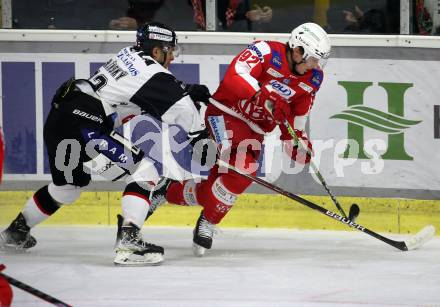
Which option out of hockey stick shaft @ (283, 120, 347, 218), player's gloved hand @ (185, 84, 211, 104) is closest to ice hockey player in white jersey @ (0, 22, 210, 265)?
player's gloved hand @ (185, 84, 211, 104)

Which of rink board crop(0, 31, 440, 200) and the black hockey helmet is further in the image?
rink board crop(0, 31, 440, 200)

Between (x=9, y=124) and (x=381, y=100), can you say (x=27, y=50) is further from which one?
(x=381, y=100)

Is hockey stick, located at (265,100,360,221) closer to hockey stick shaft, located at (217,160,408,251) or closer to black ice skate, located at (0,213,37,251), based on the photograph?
hockey stick shaft, located at (217,160,408,251)

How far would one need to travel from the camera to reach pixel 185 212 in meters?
6.36

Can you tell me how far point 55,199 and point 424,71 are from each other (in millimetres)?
2104

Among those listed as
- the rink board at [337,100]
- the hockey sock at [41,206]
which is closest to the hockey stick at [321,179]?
the rink board at [337,100]

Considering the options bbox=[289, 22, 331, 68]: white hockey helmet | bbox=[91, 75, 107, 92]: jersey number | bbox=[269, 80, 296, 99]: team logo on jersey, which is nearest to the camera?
bbox=[91, 75, 107, 92]: jersey number

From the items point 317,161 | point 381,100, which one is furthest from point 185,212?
point 381,100

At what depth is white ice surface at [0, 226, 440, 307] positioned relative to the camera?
14.6 feet

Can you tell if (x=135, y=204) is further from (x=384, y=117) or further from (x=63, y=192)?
(x=384, y=117)

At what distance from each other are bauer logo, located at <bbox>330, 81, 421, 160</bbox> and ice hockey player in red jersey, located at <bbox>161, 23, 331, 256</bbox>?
20.7 inches

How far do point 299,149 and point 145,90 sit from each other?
1083mm

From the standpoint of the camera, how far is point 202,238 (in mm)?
5500

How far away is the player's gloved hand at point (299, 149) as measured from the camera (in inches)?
227
